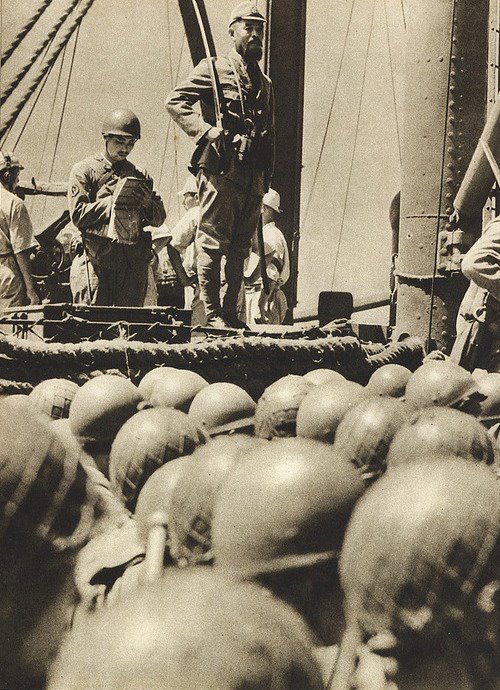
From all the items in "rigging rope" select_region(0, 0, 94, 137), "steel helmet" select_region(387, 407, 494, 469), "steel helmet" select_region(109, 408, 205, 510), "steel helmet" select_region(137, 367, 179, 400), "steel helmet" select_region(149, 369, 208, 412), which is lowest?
"steel helmet" select_region(137, 367, 179, 400)

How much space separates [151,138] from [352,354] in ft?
35.4

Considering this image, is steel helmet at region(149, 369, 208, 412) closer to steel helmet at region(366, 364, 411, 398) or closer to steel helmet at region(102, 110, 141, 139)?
steel helmet at region(366, 364, 411, 398)

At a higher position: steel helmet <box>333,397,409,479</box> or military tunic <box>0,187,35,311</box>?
steel helmet <box>333,397,409,479</box>

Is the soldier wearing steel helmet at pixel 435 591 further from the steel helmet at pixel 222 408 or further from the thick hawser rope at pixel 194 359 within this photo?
the thick hawser rope at pixel 194 359

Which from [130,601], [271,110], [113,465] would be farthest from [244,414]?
[271,110]

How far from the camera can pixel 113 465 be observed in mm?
4020

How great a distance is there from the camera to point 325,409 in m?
4.39

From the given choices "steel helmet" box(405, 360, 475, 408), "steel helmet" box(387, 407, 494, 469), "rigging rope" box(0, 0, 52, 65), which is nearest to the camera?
"steel helmet" box(387, 407, 494, 469)

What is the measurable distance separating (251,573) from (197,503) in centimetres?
53

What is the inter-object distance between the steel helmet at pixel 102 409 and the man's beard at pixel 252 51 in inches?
165

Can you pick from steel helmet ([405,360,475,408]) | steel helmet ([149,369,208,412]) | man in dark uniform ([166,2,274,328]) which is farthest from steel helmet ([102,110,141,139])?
steel helmet ([405,360,475,408])

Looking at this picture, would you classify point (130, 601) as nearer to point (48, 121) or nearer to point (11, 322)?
point (11, 322)

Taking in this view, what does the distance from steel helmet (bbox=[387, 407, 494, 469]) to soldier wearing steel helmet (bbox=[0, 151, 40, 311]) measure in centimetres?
718

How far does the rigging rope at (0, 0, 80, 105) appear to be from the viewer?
1213 cm
